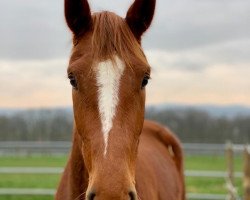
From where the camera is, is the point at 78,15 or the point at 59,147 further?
the point at 59,147

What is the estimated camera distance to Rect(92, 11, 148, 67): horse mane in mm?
2789

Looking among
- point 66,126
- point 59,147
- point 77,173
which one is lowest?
point 66,126

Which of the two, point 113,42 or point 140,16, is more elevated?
point 140,16

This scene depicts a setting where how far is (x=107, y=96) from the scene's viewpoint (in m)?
2.64

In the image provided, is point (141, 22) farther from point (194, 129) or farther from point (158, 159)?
point (194, 129)

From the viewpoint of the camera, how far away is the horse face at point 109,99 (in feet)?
7.93

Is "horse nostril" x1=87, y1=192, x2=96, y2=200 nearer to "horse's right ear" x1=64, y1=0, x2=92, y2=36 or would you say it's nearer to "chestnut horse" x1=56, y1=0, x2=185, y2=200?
Answer: "chestnut horse" x1=56, y1=0, x2=185, y2=200

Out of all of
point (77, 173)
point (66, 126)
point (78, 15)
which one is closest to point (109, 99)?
point (78, 15)

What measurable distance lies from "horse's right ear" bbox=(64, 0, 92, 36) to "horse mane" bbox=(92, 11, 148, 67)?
7 centimetres

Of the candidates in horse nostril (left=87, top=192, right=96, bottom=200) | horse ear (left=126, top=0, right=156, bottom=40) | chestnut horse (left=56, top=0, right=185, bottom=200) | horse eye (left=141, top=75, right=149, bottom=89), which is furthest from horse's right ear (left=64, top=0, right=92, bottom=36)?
horse nostril (left=87, top=192, right=96, bottom=200)

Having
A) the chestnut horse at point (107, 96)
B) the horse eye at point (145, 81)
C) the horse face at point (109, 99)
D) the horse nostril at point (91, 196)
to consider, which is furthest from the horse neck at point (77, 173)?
the horse nostril at point (91, 196)

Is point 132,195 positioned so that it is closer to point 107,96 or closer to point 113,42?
point 107,96

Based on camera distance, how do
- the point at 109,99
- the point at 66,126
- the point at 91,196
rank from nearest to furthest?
1. the point at 91,196
2. the point at 109,99
3. the point at 66,126

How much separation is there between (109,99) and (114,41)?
0.39 m
